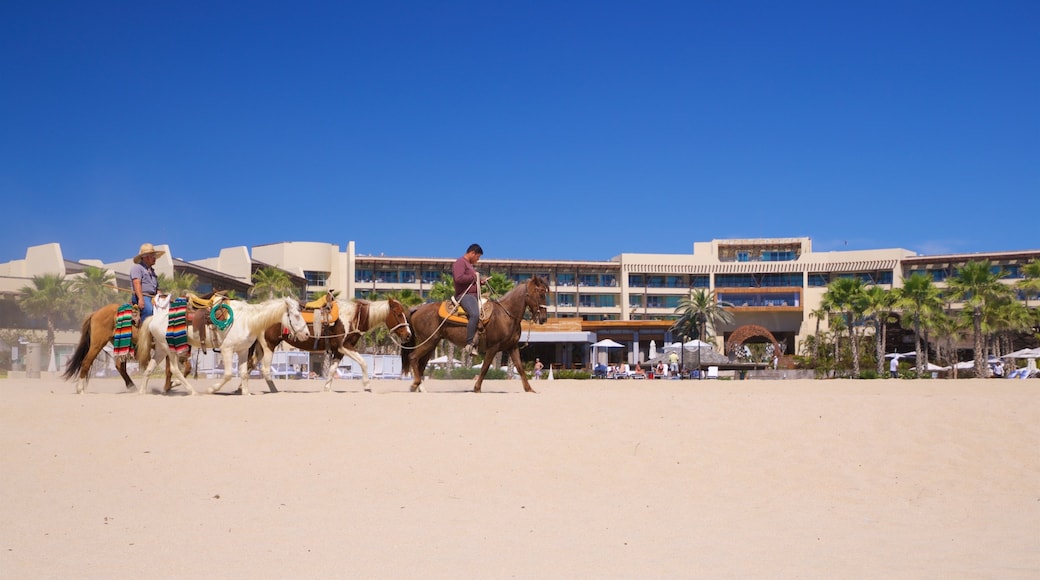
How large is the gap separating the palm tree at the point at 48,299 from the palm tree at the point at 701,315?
5673 cm

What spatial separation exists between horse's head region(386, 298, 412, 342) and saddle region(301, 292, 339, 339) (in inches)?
41.6

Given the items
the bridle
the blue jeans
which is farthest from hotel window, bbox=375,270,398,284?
the blue jeans

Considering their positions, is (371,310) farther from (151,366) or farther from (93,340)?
(93,340)

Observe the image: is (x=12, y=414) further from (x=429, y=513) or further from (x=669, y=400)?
(x=669, y=400)

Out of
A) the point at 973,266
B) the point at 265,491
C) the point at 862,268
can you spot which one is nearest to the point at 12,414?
the point at 265,491

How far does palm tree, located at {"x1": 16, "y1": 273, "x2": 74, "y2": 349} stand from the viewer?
6172 centimetres

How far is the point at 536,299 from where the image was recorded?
56.2 feet

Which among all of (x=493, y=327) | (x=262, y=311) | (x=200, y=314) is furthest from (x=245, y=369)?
(x=493, y=327)

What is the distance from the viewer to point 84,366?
1558 cm

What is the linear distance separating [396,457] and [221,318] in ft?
18.6

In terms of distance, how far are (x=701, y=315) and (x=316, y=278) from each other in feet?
144

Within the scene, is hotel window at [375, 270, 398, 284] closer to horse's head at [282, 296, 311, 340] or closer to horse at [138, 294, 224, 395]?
horse's head at [282, 296, 311, 340]

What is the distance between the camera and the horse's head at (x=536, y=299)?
17078mm

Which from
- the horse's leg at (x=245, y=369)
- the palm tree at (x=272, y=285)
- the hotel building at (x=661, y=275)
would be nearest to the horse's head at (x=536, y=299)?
the horse's leg at (x=245, y=369)
